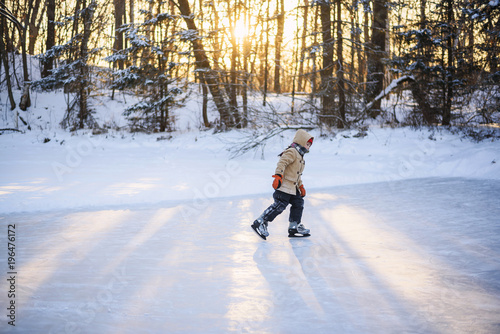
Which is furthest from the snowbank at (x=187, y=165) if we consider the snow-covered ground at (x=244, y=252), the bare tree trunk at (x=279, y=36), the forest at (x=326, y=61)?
the bare tree trunk at (x=279, y=36)

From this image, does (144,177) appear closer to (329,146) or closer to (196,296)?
(196,296)

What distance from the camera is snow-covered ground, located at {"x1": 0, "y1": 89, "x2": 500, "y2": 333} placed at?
2.46m

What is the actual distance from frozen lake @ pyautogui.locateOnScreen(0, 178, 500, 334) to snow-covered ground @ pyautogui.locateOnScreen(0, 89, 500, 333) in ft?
0.05

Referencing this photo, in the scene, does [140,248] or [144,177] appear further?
[144,177]

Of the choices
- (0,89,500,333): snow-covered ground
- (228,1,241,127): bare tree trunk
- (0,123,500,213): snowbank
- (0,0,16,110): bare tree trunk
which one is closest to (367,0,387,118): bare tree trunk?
(0,123,500,213): snowbank

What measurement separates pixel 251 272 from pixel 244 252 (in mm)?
550

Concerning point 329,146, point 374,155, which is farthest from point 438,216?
point 329,146

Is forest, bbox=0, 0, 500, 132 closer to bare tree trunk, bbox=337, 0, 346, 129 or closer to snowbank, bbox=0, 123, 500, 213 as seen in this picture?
bare tree trunk, bbox=337, 0, 346, 129

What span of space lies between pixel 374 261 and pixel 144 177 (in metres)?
5.59

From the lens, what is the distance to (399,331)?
7.48 ft

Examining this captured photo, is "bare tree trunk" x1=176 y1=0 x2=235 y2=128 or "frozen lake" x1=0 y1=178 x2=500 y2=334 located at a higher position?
"bare tree trunk" x1=176 y1=0 x2=235 y2=128

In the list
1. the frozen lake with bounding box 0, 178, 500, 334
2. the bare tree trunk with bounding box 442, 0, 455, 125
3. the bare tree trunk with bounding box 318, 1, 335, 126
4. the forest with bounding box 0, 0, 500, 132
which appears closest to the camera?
the frozen lake with bounding box 0, 178, 500, 334

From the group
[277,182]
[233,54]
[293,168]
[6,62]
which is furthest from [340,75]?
[6,62]

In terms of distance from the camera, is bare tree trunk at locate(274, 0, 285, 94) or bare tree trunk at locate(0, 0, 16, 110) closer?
bare tree trunk at locate(274, 0, 285, 94)
